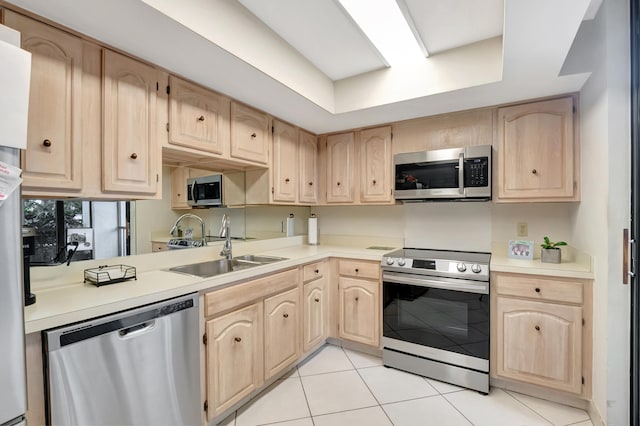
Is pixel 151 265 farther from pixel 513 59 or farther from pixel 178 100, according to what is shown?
pixel 513 59

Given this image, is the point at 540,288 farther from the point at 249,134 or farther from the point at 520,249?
the point at 249,134

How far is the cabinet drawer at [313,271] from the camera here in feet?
8.05

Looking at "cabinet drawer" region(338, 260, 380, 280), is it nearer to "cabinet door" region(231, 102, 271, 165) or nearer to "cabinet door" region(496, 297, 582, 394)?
"cabinet door" region(496, 297, 582, 394)

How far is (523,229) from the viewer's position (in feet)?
8.22

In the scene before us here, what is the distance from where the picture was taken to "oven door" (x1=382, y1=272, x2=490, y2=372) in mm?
2135

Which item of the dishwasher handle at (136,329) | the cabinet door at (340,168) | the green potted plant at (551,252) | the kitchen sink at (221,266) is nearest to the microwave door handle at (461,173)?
the green potted plant at (551,252)

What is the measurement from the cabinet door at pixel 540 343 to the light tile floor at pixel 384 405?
0.19 metres

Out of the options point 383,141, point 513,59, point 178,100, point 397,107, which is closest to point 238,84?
point 178,100

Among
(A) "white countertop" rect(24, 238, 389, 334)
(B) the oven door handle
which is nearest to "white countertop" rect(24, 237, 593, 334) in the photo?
(A) "white countertop" rect(24, 238, 389, 334)

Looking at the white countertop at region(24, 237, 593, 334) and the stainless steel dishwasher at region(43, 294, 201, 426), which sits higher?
the white countertop at region(24, 237, 593, 334)

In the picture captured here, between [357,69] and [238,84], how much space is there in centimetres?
94

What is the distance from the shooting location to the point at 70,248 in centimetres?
160

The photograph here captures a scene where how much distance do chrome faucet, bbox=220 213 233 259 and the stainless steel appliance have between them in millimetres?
1269

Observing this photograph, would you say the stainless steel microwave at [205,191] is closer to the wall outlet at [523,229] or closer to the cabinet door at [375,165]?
the cabinet door at [375,165]
